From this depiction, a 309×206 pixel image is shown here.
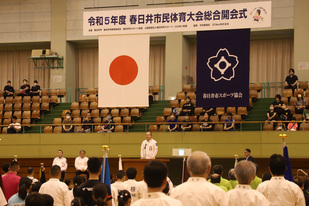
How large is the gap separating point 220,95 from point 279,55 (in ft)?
43.1

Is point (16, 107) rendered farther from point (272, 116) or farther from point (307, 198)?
point (307, 198)

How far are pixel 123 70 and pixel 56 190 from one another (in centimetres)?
594

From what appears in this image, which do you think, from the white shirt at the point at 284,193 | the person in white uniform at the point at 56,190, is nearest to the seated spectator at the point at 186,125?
the person in white uniform at the point at 56,190

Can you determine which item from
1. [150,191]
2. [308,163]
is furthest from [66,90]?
[150,191]

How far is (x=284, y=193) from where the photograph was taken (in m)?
5.70

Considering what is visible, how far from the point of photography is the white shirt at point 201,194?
15.6ft

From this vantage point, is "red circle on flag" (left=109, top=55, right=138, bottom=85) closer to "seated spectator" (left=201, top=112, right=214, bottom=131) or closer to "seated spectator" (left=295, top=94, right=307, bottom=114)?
"seated spectator" (left=201, top=112, right=214, bottom=131)

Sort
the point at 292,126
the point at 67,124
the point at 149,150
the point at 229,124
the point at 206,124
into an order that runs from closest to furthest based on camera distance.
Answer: the point at 149,150
the point at 292,126
the point at 229,124
the point at 206,124
the point at 67,124

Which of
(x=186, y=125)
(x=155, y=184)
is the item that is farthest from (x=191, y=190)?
(x=186, y=125)

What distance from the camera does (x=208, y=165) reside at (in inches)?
188

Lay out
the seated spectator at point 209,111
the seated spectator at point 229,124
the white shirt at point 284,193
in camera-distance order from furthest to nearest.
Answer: the seated spectator at point 209,111, the seated spectator at point 229,124, the white shirt at point 284,193

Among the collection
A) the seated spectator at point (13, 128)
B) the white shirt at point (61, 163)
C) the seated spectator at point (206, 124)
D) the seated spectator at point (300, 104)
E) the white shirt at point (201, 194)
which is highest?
the seated spectator at point (300, 104)

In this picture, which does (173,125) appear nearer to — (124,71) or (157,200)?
(124,71)

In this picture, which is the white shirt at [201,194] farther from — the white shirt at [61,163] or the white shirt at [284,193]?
the white shirt at [61,163]
